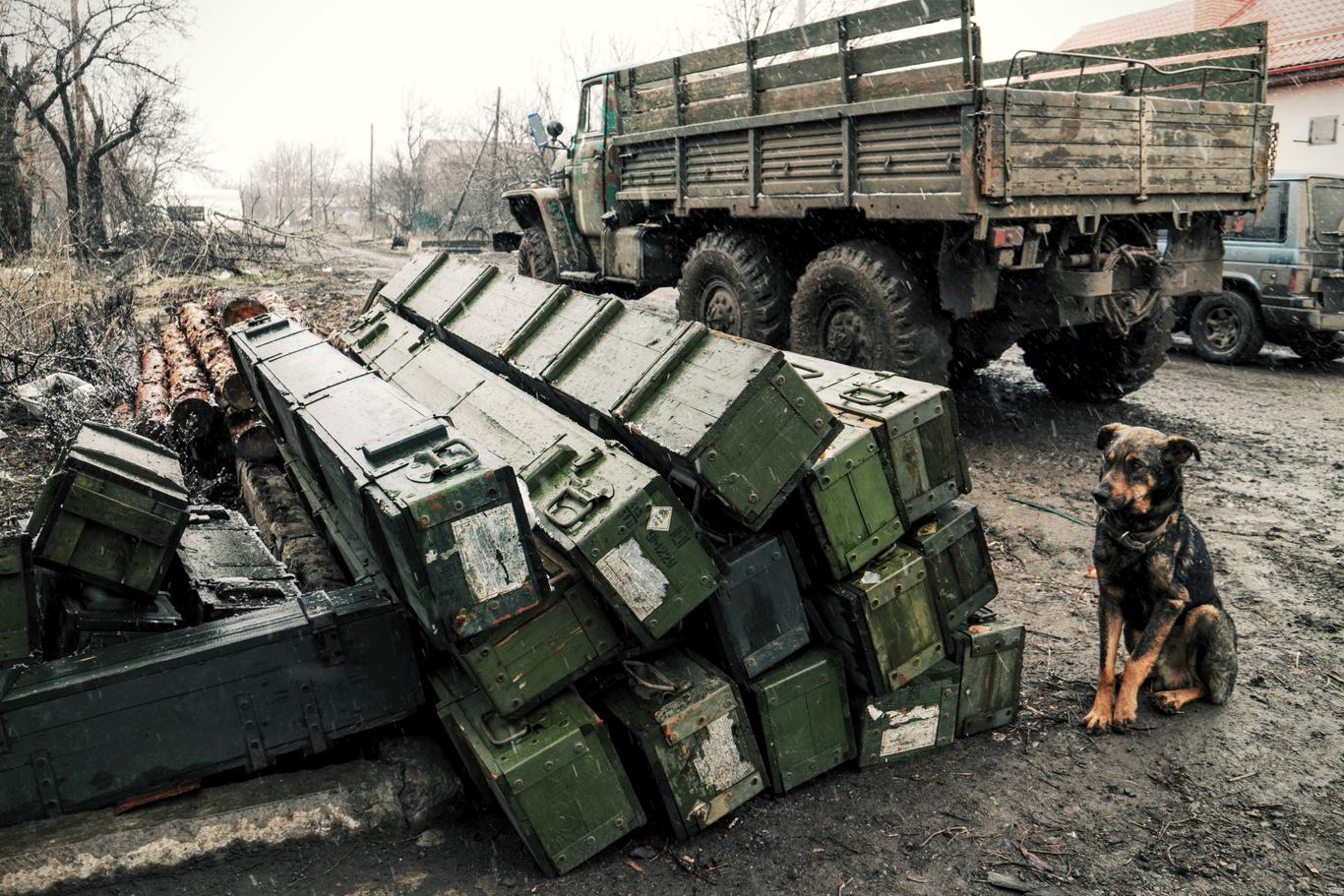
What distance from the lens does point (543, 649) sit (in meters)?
3.07

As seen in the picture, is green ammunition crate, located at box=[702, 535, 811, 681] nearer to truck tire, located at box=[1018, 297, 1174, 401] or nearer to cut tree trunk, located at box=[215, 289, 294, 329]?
truck tire, located at box=[1018, 297, 1174, 401]

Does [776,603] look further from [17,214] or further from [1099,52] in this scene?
[17,214]

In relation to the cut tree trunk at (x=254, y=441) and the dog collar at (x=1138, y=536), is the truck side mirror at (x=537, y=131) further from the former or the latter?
the dog collar at (x=1138, y=536)

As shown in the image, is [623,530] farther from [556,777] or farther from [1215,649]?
[1215,649]

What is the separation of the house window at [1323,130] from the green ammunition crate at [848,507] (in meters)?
17.9

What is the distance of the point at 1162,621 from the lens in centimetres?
358

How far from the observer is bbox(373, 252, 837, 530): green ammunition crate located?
125 inches

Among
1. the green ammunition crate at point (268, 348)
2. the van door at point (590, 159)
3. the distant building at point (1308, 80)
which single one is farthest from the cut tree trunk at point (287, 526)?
the distant building at point (1308, 80)

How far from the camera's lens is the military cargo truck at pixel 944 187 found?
5680 mm

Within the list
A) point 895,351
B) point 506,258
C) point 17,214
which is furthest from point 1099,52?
point 17,214

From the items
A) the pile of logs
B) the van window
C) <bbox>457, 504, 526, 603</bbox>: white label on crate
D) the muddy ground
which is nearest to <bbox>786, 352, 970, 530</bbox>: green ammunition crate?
the muddy ground

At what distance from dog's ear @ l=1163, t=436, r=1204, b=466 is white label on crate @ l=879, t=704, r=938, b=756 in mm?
1261

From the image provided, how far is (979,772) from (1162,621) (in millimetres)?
912

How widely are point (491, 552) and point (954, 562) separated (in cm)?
185
